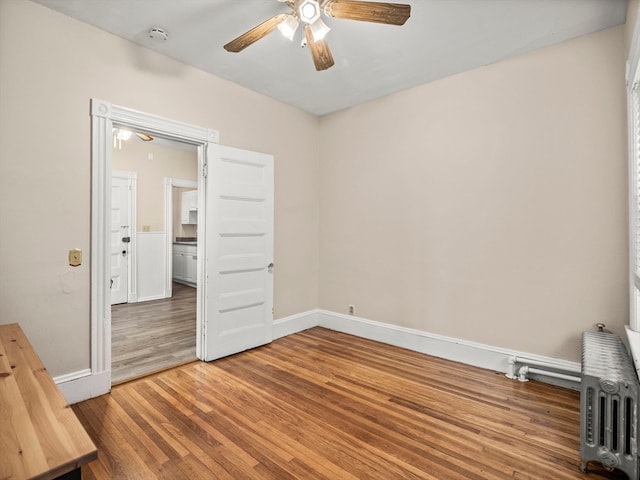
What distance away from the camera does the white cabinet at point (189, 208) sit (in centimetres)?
744

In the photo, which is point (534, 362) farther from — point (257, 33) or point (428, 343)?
point (257, 33)

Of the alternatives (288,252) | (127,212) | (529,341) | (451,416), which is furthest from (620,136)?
(127,212)

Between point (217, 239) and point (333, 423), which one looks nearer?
point (333, 423)

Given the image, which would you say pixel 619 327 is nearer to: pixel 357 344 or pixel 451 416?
pixel 451 416

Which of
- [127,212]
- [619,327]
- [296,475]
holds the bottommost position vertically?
[296,475]

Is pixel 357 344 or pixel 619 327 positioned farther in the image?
pixel 357 344

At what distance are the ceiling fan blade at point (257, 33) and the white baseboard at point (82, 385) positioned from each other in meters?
2.70

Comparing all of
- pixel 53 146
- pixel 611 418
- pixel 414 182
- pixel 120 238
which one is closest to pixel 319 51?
pixel 414 182

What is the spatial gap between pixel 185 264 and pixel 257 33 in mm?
6220

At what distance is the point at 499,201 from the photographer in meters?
3.08

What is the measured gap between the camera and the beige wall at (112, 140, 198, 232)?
5789mm

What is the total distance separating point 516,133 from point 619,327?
1.77 meters

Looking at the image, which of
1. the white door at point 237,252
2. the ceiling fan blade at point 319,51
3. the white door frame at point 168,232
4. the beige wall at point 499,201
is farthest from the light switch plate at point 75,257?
the white door frame at point 168,232

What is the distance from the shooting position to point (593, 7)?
2338 mm
